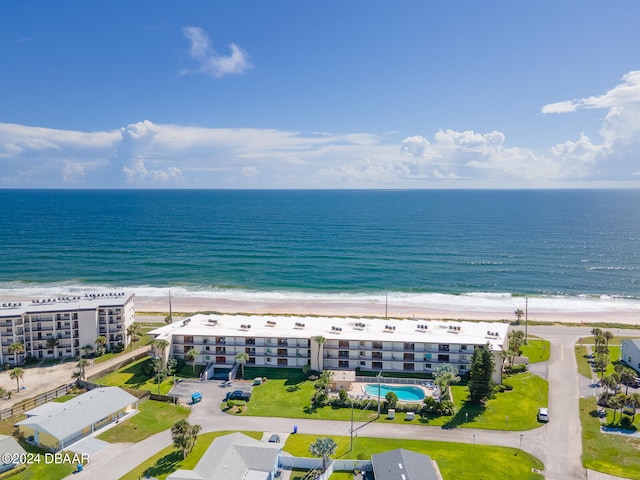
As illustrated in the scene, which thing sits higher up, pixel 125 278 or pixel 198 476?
pixel 125 278

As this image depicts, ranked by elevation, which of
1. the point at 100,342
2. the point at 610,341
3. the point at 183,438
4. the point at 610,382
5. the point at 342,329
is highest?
the point at 342,329

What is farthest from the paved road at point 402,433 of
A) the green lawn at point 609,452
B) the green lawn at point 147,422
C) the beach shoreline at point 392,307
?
the beach shoreline at point 392,307

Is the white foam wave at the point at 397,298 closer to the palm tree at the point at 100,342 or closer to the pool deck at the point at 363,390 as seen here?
the palm tree at the point at 100,342

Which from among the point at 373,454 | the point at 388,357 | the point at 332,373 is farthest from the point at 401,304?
the point at 373,454

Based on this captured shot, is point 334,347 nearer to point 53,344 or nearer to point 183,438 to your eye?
point 183,438

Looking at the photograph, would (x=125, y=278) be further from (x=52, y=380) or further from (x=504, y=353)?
(x=504, y=353)

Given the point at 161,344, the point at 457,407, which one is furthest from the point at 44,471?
the point at 457,407

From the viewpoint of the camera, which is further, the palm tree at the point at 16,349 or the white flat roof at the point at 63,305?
the white flat roof at the point at 63,305
